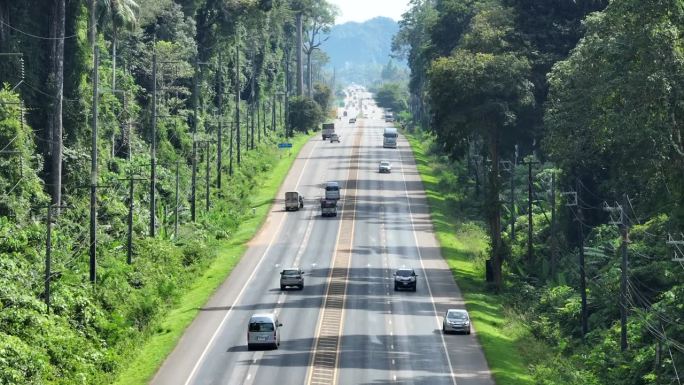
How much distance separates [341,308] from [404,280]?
9126 millimetres

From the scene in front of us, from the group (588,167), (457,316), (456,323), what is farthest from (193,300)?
(588,167)

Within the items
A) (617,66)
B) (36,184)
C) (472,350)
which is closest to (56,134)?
(36,184)

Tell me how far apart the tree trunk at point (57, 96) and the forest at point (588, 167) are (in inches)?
1256

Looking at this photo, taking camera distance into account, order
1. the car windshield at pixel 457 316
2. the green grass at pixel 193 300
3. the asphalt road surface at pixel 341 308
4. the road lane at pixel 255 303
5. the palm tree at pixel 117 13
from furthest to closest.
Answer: the palm tree at pixel 117 13 → the car windshield at pixel 457 316 → the green grass at pixel 193 300 → the road lane at pixel 255 303 → the asphalt road surface at pixel 341 308

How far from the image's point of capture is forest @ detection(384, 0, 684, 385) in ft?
213

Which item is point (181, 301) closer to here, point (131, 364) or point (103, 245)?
point (103, 245)

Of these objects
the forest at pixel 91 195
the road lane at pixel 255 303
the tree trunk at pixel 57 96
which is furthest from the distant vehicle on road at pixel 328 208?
the tree trunk at pixel 57 96

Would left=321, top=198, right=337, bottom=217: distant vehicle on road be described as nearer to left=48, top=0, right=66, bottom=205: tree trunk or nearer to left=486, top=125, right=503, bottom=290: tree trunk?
left=486, top=125, right=503, bottom=290: tree trunk

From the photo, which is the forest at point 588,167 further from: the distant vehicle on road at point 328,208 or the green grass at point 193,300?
the green grass at point 193,300

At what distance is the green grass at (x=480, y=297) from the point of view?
67.7 meters

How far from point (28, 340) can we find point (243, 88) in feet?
439

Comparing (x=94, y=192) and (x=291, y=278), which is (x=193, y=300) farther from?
(x=94, y=192)

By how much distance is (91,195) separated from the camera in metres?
70.7

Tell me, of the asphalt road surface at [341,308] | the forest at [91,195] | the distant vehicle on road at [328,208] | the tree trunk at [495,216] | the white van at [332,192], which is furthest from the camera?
the white van at [332,192]
